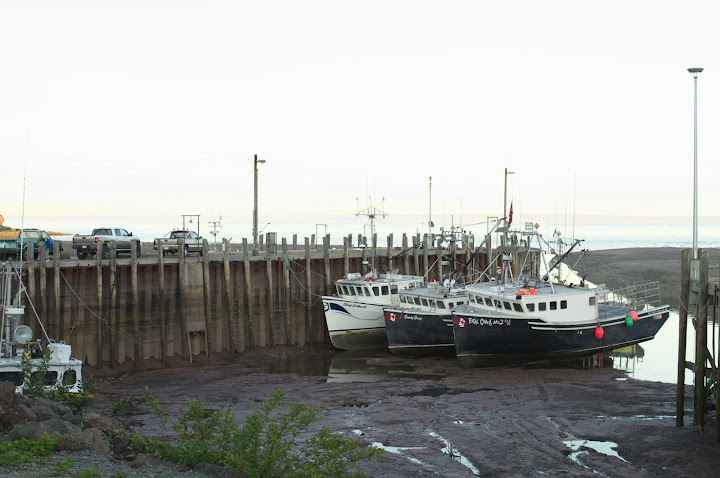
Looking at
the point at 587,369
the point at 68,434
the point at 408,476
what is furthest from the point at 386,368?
the point at 68,434

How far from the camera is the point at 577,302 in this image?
101 ft

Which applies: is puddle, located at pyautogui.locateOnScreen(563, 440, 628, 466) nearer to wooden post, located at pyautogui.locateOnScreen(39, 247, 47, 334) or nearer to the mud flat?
the mud flat

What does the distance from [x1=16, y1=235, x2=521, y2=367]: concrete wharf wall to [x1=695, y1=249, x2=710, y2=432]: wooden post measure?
1935 cm

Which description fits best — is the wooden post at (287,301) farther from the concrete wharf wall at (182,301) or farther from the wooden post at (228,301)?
the wooden post at (228,301)

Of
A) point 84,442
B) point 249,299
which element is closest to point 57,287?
point 249,299

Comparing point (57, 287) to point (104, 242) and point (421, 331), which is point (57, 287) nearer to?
point (104, 242)

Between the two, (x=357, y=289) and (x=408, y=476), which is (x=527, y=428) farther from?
(x=357, y=289)

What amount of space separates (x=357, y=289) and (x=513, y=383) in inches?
424

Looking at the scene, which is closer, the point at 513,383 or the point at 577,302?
the point at 513,383

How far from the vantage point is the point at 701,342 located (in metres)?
17.5

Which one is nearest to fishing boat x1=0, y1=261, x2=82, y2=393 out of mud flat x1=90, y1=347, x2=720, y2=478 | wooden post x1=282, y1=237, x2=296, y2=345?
mud flat x1=90, y1=347, x2=720, y2=478

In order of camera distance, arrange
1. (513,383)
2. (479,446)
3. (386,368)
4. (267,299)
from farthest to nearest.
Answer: (267,299) < (386,368) < (513,383) < (479,446)

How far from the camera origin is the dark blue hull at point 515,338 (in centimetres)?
2958

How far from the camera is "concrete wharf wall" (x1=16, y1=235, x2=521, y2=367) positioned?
27.5 m
